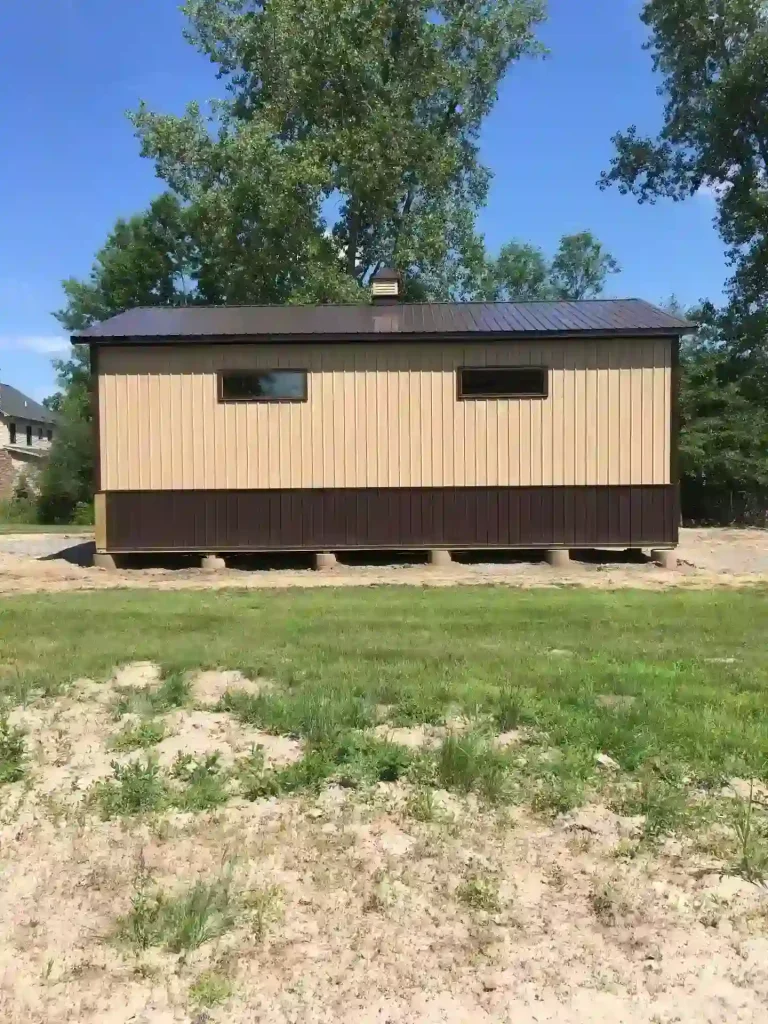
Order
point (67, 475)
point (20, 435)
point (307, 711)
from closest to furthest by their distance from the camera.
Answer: point (307, 711)
point (67, 475)
point (20, 435)

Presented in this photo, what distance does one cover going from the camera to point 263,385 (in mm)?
11961

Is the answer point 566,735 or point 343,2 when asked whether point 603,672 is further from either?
point 343,2

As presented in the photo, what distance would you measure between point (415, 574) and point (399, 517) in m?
1.06

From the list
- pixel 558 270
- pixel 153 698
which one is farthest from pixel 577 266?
pixel 153 698

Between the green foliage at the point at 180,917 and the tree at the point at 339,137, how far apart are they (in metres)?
20.3

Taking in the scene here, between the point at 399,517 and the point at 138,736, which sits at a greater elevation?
the point at 399,517

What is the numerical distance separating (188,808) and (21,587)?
7.68 metres

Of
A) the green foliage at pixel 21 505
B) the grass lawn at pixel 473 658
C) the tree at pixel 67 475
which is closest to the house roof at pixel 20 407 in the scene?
the green foliage at pixel 21 505

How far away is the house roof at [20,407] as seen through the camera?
43.4 metres

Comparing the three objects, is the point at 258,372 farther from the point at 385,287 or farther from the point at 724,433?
the point at 724,433

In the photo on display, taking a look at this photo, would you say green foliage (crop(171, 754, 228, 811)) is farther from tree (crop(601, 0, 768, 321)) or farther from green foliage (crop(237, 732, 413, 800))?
tree (crop(601, 0, 768, 321))

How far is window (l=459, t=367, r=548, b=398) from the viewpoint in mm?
11891

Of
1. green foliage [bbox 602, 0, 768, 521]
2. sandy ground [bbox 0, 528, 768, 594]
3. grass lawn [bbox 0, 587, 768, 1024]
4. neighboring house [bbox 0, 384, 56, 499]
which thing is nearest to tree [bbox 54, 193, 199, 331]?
neighboring house [bbox 0, 384, 56, 499]

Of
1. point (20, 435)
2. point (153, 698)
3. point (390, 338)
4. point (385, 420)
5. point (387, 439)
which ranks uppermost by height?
point (20, 435)
